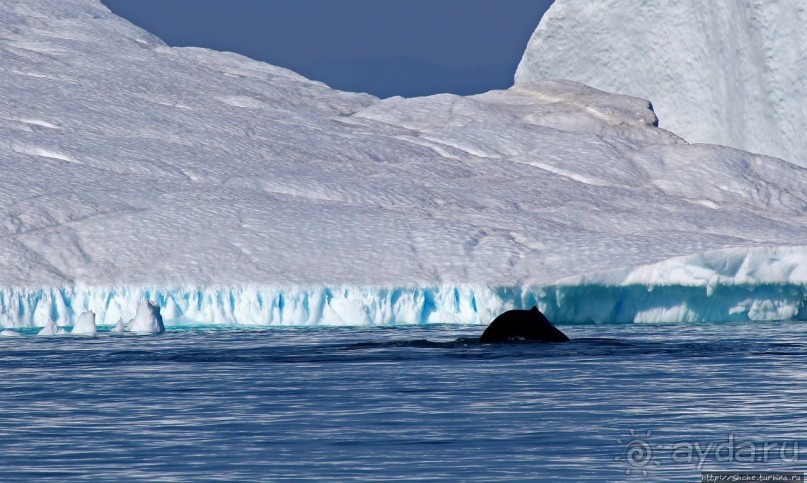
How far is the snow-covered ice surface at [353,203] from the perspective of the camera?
86.5ft

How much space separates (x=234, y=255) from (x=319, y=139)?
11.0 m

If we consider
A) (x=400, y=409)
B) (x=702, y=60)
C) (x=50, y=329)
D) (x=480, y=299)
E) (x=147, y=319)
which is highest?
(x=702, y=60)

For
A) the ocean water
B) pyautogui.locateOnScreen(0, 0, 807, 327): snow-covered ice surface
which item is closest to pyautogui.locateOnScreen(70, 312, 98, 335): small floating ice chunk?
the ocean water

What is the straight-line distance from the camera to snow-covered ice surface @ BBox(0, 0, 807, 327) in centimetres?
2638

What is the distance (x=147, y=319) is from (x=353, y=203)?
353 inches

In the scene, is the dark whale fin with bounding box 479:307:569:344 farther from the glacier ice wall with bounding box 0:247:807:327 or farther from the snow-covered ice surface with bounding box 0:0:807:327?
the snow-covered ice surface with bounding box 0:0:807:327

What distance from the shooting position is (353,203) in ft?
106

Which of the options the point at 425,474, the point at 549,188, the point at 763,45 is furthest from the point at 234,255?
the point at 763,45

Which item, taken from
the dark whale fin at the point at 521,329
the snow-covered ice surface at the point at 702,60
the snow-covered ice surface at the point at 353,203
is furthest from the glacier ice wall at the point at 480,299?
the snow-covered ice surface at the point at 702,60

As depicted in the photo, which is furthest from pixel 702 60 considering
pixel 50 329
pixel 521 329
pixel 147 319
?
pixel 50 329

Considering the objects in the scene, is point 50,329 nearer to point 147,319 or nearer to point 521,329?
point 147,319

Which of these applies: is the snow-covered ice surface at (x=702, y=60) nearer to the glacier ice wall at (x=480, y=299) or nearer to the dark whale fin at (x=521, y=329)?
the glacier ice wall at (x=480, y=299)

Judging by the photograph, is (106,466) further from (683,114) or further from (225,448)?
(683,114)

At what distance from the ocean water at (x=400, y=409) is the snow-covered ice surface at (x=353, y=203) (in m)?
4.52
